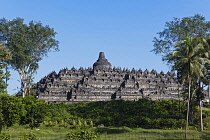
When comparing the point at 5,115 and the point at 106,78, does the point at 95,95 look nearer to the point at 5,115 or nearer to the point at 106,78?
the point at 106,78

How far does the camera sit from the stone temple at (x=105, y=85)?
83.2 meters

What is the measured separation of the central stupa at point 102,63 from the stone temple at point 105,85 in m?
8.68

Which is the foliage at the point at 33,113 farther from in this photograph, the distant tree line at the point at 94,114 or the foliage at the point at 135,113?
the foliage at the point at 135,113

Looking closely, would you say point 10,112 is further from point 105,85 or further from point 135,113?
point 105,85

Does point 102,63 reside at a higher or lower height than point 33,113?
higher

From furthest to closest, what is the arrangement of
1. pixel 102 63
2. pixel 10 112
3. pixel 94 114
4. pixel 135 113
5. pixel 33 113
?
pixel 102 63 → pixel 94 114 → pixel 135 113 → pixel 33 113 → pixel 10 112

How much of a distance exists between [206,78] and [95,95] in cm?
4797

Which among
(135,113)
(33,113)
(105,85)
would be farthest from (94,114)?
(105,85)

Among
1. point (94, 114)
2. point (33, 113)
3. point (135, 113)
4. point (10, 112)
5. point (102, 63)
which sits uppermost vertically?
point (102, 63)

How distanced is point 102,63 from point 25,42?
191ft

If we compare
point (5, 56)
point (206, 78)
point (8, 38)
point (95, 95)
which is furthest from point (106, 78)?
point (206, 78)

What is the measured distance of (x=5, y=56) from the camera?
153 feet

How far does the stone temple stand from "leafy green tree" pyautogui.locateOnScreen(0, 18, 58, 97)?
22255 millimetres

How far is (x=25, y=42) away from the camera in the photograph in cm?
5734
